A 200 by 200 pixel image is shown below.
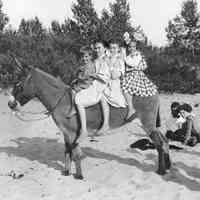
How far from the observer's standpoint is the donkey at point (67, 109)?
6.82 metres

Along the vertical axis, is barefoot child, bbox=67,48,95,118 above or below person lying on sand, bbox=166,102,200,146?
above

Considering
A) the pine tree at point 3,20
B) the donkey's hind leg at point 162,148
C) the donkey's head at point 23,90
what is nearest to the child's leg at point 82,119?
the donkey's head at point 23,90

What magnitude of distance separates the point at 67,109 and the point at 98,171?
1.36 meters

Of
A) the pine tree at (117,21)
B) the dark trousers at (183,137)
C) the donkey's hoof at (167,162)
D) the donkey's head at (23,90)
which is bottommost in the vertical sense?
the donkey's hoof at (167,162)

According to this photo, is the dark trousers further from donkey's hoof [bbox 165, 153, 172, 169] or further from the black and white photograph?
donkey's hoof [bbox 165, 153, 172, 169]

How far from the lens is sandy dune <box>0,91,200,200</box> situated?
5.98m

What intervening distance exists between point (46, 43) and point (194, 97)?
830 cm

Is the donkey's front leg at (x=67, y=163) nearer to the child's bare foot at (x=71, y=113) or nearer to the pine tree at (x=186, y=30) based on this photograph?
the child's bare foot at (x=71, y=113)

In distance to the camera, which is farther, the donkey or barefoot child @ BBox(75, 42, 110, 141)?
the donkey

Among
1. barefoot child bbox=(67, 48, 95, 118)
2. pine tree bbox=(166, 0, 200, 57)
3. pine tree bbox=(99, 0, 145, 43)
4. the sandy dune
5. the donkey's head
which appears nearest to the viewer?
the sandy dune

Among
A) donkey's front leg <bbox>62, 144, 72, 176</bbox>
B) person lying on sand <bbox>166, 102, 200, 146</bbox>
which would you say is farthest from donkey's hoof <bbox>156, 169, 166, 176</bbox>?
person lying on sand <bbox>166, 102, 200, 146</bbox>

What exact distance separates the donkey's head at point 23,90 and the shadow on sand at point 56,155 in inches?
60.0

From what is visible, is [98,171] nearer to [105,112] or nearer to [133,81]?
[105,112]

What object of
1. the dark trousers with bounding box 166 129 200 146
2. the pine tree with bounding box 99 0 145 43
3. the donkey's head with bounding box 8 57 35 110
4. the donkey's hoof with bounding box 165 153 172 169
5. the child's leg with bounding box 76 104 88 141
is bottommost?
the donkey's hoof with bounding box 165 153 172 169
